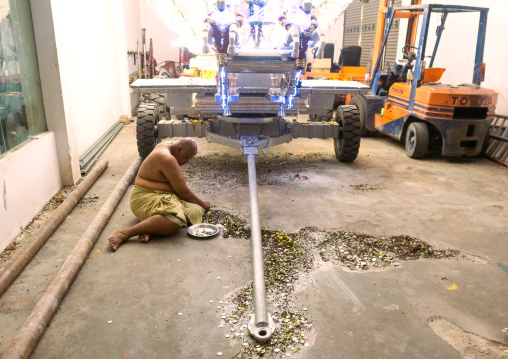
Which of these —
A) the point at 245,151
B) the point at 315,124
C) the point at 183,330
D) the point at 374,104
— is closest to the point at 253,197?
the point at 245,151

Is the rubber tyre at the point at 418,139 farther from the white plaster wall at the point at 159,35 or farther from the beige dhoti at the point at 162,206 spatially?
the white plaster wall at the point at 159,35

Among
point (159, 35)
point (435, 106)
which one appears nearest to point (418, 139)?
point (435, 106)

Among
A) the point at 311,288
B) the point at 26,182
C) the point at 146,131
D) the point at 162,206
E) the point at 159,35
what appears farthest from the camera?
the point at 159,35

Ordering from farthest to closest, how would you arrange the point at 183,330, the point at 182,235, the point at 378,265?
the point at 182,235 < the point at 378,265 < the point at 183,330

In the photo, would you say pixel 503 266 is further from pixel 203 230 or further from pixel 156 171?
pixel 156 171

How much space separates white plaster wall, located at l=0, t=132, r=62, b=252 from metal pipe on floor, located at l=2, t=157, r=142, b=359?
28.9 inches

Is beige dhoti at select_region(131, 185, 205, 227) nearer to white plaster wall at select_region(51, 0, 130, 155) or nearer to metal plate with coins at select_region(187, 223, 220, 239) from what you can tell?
metal plate with coins at select_region(187, 223, 220, 239)

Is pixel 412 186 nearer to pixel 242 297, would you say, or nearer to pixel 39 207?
pixel 242 297

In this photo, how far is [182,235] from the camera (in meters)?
3.91

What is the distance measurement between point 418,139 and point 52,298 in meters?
6.07

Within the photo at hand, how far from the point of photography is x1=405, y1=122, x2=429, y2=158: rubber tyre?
681cm

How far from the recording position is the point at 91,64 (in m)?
7.02

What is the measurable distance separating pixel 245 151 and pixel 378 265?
7.86 feet

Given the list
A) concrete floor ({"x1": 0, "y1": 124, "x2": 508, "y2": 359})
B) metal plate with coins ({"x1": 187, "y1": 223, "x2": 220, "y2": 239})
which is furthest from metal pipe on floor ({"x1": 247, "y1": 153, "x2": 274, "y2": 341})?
metal plate with coins ({"x1": 187, "y1": 223, "x2": 220, "y2": 239})
